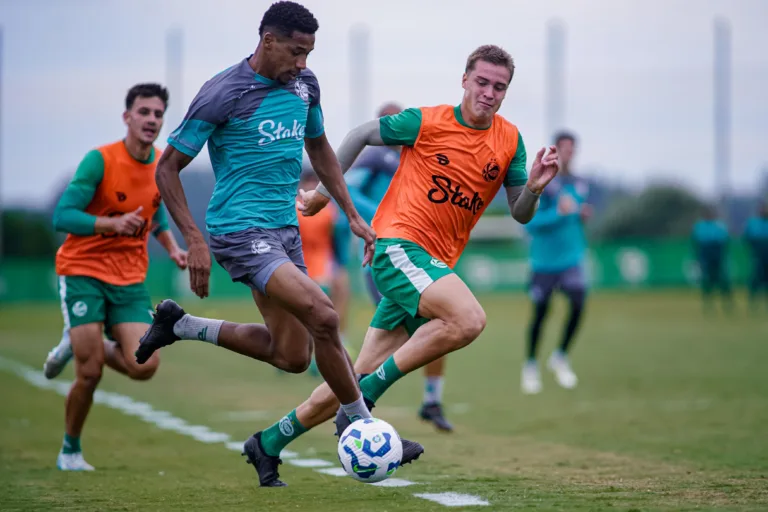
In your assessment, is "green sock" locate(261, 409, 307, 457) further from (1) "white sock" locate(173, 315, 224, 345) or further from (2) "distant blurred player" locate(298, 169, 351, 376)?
(2) "distant blurred player" locate(298, 169, 351, 376)

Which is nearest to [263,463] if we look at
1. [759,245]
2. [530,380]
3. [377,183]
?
[377,183]

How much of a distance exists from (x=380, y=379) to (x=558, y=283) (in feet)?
22.9

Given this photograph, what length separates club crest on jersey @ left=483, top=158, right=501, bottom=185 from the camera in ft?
23.0

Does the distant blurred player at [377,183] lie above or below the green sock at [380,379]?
above

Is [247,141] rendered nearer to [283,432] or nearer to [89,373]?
[283,432]

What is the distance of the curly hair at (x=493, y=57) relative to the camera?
6.91 meters

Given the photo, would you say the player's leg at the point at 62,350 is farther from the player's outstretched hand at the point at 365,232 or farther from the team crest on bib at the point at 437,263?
the team crest on bib at the point at 437,263

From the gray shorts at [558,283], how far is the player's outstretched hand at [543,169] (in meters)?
6.54

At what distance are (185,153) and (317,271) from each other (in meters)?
10.00

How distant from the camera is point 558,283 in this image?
13375mm

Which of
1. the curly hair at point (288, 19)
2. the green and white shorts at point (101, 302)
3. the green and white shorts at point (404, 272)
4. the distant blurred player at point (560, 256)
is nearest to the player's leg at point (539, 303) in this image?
the distant blurred player at point (560, 256)

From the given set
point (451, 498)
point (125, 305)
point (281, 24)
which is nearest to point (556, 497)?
point (451, 498)

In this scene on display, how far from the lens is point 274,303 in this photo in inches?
252

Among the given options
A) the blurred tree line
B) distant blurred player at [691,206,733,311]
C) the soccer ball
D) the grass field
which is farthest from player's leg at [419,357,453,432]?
the blurred tree line
